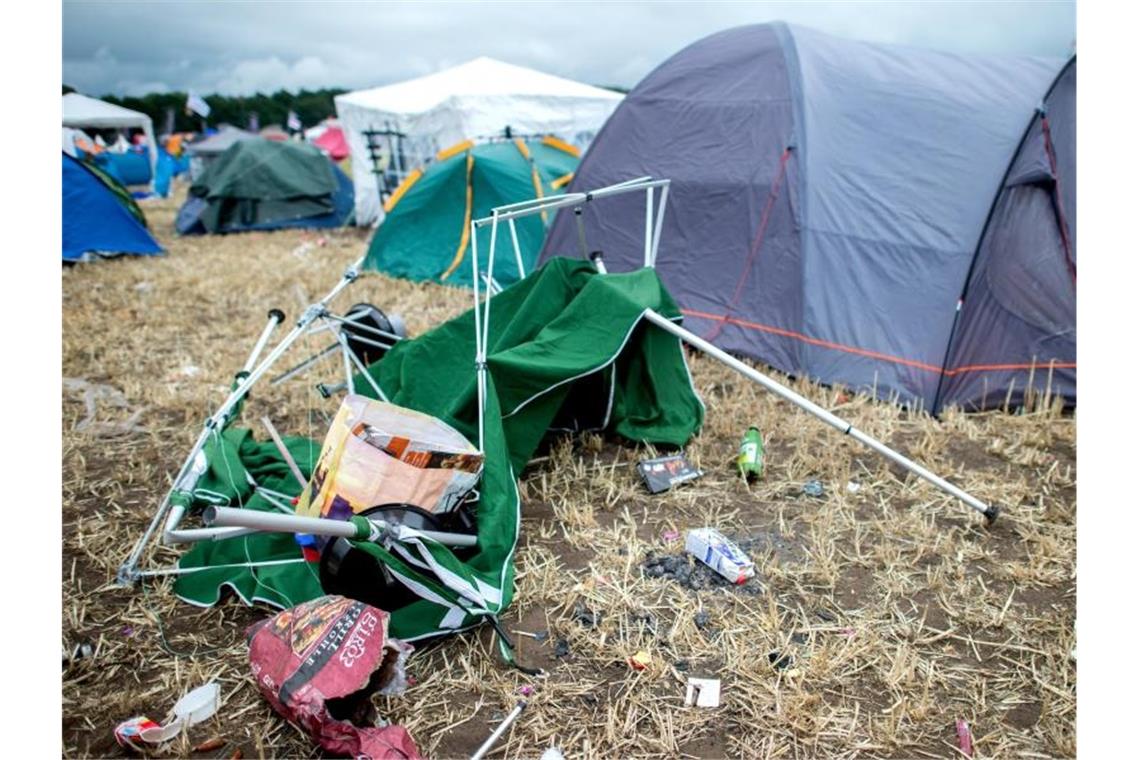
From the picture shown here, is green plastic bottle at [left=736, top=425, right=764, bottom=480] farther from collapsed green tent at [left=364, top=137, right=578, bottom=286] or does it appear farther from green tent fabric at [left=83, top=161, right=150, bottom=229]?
green tent fabric at [left=83, top=161, right=150, bottom=229]

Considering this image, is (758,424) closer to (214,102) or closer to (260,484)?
(260,484)

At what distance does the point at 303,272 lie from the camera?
10.4m

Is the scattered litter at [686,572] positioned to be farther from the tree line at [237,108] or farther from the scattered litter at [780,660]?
the tree line at [237,108]

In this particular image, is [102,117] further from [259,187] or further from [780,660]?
[780,660]

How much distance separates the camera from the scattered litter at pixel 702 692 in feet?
8.54

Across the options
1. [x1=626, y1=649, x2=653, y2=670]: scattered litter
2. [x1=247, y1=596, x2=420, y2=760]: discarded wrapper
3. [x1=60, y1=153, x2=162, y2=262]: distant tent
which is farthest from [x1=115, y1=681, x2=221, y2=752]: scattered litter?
[x1=60, y1=153, x2=162, y2=262]: distant tent

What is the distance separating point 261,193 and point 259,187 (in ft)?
0.38

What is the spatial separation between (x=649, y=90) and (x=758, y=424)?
3418 mm

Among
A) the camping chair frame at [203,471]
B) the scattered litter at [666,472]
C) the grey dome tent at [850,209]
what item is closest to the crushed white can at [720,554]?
the scattered litter at [666,472]

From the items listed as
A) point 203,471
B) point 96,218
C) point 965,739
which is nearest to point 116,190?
point 96,218

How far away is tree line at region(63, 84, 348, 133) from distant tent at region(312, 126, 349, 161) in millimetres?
12749

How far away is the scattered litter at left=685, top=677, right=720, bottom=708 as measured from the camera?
2.60 m

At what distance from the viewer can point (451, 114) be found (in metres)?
12.8

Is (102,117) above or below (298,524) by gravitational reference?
above
